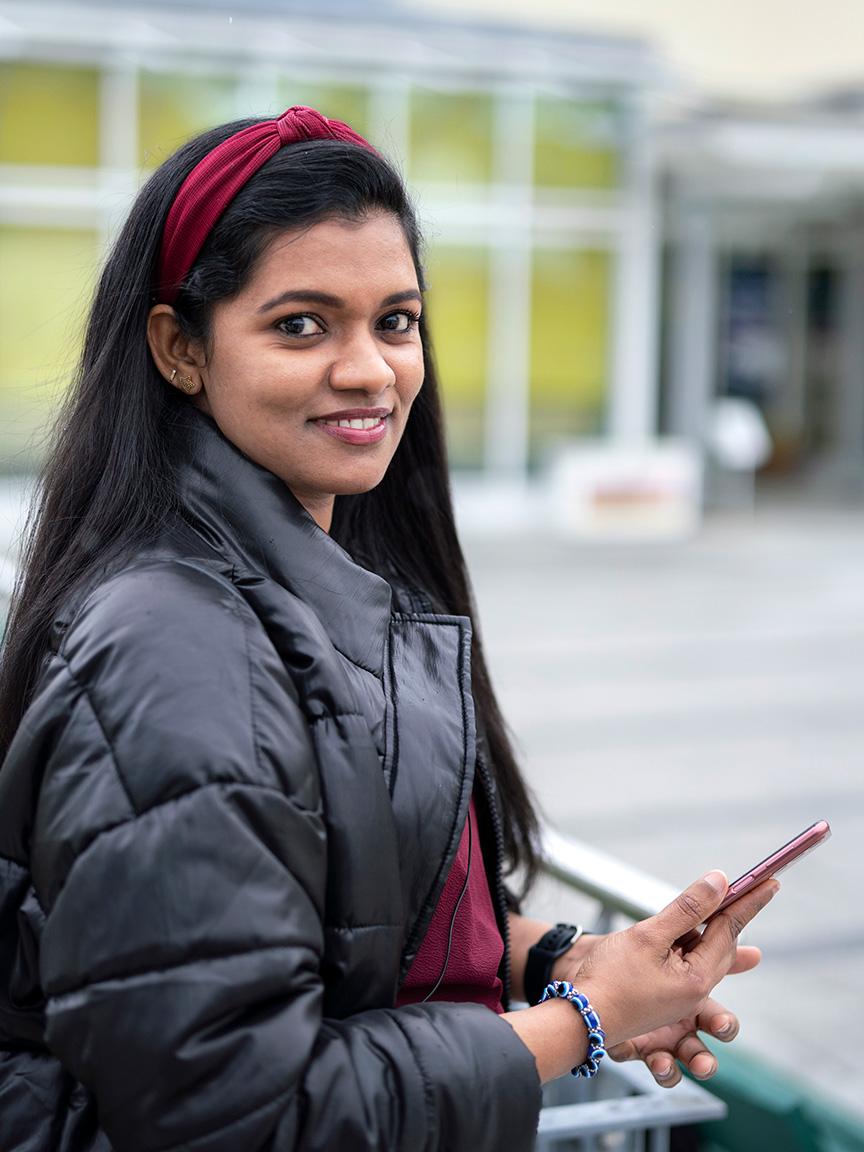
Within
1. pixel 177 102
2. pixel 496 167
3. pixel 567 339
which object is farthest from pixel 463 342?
pixel 177 102

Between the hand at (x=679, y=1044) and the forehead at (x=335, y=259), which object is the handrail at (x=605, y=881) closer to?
the hand at (x=679, y=1044)

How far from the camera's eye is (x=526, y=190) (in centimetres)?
1692

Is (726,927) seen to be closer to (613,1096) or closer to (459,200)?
(613,1096)

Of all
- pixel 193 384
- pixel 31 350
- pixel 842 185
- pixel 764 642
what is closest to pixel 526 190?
pixel 842 185

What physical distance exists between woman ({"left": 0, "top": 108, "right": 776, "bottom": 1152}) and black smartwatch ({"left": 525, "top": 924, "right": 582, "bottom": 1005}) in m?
0.17

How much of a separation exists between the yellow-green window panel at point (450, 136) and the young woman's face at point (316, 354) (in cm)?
1491

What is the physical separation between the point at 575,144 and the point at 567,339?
7.05ft

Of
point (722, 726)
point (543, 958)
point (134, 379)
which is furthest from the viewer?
point (722, 726)

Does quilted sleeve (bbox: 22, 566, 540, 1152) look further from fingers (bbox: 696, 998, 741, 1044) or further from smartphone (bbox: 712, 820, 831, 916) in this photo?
fingers (bbox: 696, 998, 741, 1044)

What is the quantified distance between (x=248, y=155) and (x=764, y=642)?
929 centimetres

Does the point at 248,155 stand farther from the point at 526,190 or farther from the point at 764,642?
the point at 526,190

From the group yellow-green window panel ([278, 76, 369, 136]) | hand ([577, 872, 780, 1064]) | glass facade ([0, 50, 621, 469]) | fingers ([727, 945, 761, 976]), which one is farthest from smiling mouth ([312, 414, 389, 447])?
yellow-green window panel ([278, 76, 369, 136])

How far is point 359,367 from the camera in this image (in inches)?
60.2

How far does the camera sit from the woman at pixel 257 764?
1.22 metres
